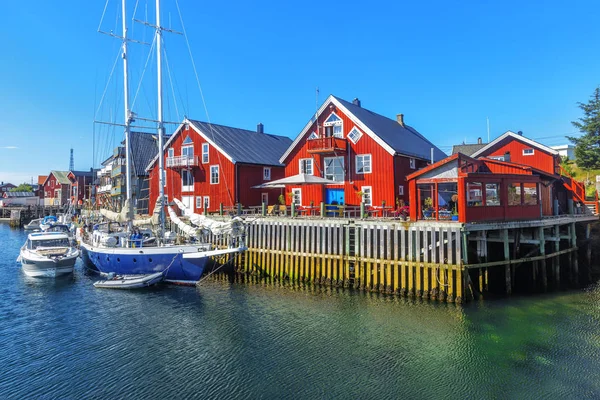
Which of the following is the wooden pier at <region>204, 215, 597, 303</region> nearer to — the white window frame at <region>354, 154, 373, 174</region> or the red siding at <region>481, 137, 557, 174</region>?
the red siding at <region>481, 137, 557, 174</region>

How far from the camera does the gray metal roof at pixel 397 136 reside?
2922 centimetres

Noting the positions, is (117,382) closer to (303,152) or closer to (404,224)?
(404,224)

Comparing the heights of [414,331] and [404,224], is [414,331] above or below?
below

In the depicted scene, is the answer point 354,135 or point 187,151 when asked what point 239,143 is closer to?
point 187,151

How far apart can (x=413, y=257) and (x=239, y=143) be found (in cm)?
2461

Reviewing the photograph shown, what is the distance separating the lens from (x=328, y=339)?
1413 cm

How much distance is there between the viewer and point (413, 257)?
19.6 meters

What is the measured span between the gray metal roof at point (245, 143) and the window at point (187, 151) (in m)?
2.31

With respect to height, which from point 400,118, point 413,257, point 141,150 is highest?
point 400,118

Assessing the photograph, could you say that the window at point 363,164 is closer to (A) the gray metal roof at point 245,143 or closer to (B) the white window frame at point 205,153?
(A) the gray metal roof at point 245,143

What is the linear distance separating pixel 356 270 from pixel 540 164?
22.1 m

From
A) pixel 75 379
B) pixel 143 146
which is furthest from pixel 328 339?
pixel 143 146

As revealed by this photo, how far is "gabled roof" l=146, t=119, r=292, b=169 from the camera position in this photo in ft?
117

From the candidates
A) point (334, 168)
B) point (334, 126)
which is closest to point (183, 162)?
point (334, 168)
